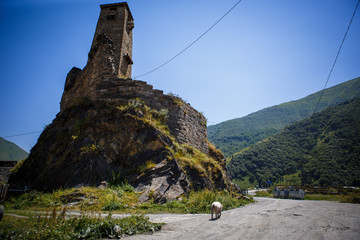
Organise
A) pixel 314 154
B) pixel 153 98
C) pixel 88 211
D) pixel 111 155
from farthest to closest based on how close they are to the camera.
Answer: pixel 314 154 → pixel 153 98 → pixel 111 155 → pixel 88 211

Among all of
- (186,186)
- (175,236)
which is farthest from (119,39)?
(175,236)

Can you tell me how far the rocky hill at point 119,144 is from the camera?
9.73 metres

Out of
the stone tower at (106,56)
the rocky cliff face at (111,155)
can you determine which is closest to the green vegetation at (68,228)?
the rocky cliff face at (111,155)

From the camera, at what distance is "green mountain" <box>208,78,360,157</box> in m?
118

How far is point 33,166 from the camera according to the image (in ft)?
36.2

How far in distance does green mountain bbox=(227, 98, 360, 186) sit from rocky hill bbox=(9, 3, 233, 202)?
26717 millimetres

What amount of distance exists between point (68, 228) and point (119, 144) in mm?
7204

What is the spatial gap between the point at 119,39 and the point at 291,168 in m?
64.5

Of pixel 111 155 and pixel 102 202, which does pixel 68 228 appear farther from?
pixel 111 155

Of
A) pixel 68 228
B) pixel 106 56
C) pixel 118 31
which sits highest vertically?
pixel 118 31

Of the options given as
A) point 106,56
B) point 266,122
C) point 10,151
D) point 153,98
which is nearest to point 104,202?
point 153,98

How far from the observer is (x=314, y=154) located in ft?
192

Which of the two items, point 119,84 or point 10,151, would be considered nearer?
point 119,84

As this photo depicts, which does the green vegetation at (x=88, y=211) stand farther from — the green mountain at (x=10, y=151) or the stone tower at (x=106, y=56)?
the green mountain at (x=10, y=151)
